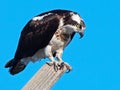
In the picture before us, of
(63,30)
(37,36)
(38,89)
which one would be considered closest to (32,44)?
(37,36)

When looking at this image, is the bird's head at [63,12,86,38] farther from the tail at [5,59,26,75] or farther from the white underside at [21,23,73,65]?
the tail at [5,59,26,75]

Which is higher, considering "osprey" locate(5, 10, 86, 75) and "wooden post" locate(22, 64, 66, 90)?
"osprey" locate(5, 10, 86, 75)

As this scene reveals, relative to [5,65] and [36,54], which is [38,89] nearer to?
[5,65]

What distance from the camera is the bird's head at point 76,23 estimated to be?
27.2 feet

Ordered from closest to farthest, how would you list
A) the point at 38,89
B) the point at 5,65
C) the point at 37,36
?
1. the point at 38,89
2. the point at 5,65
3. the point at 37,36

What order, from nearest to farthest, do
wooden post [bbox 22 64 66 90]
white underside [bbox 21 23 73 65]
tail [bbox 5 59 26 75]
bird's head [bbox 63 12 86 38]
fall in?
1. wooden post [bbox 22 64 66 90]
2. tail [bbox 5 59 26 75]
3. bird's head [bbox 63 12 86 38]
4. white underside [bbox 21 23 73 65]

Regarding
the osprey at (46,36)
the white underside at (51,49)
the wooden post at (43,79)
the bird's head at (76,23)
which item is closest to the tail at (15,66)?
the osprey at (46,36)

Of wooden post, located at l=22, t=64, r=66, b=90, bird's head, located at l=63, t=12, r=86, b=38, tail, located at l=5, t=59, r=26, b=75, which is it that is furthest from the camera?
bird's head, located at l=63, t=12, r=86, b=38

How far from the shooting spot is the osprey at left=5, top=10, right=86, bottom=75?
27.4 ft

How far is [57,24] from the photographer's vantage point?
8.81 m

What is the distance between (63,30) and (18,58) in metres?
1.04

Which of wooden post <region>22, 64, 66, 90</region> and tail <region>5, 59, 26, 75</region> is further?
tail <region>5, 59, 26, 75</region>

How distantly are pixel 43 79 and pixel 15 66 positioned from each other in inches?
150

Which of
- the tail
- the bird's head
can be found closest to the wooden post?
the tail
